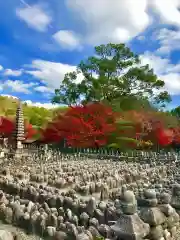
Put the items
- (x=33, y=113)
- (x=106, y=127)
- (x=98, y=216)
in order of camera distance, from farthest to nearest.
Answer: (x=33, y=113)
(x=106, y=127)
(x=98, y=216)

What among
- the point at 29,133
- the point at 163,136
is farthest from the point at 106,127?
the point at 29,133

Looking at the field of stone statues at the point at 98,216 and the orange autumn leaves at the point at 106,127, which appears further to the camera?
the orange autumn leaves at the point at 106,127

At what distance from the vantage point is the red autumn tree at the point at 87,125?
973 inches

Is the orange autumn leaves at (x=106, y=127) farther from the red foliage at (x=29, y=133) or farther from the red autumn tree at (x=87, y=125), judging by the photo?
the red foliage at (x=29, y=133)

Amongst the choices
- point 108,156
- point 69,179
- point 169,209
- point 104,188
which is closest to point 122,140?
point 108,156

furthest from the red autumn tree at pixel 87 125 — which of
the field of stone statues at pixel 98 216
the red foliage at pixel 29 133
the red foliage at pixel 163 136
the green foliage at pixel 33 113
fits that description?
the field of stone statues at pixel 98 216

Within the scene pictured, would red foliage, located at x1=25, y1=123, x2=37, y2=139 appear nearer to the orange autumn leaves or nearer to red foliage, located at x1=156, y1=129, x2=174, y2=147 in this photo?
the orange autumn leaves

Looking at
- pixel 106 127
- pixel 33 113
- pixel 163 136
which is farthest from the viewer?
pixel 33 113

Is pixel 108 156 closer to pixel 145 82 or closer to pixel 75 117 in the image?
pixel 75 117

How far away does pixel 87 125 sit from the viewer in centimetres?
2422

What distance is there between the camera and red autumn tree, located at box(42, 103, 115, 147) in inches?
973

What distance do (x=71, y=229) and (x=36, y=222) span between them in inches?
42.8

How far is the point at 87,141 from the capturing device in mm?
25000

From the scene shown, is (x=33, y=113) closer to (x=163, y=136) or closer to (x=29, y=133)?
(x=29, y=133)
